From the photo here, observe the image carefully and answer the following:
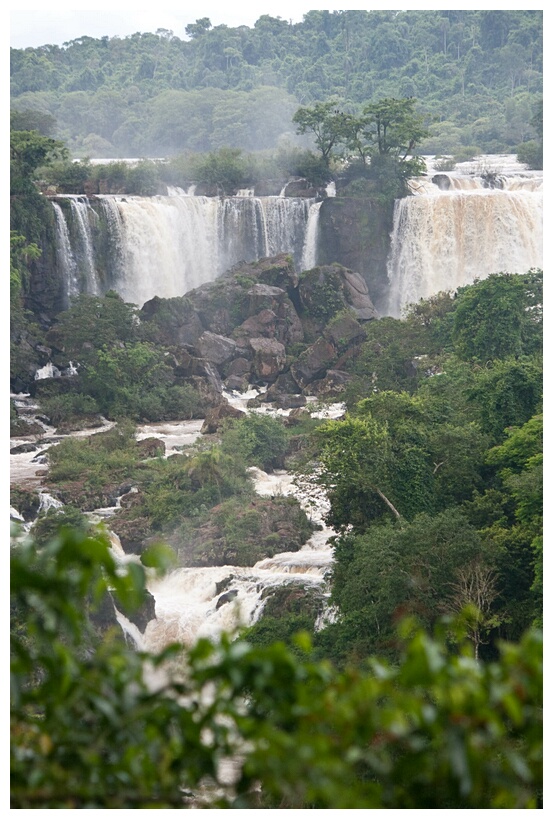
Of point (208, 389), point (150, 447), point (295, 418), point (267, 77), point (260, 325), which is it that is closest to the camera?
point (150, 447)

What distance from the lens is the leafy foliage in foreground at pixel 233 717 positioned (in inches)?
43.7

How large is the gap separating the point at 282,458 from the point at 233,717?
26.6ft

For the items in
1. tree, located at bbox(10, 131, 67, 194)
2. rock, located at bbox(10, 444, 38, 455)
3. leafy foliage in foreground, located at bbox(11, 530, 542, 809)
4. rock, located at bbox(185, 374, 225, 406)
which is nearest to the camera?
leafy foliage in foreground, located at bbox(11, 530, 542, 809)

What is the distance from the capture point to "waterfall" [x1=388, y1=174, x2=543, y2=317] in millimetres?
13828

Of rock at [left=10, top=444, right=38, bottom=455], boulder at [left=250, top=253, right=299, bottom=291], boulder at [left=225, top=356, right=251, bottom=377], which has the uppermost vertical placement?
boulder at [left=250, top=253, right=299, bottom=291]

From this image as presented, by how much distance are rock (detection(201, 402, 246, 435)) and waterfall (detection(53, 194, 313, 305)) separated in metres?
3.52

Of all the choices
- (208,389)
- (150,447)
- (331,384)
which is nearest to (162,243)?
(208,389)

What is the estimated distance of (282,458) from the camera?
9.32 metres

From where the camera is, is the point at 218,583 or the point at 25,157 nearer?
the point at 218,583

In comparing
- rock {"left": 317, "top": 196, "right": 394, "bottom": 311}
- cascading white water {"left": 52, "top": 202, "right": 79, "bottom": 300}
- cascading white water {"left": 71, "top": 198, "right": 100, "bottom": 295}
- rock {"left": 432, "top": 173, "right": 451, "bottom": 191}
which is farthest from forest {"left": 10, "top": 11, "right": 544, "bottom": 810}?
rock {"left": 432, "top": 173, "right": 451, "bottom": 191}

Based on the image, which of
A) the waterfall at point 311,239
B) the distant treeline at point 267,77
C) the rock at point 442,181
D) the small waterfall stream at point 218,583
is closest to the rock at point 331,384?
the small waterfall stream at point 218,583

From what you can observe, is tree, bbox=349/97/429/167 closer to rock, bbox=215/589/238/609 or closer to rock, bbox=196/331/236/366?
rock, bbox=196/331/236/366

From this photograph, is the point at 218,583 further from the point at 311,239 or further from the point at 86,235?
the point at 311,239

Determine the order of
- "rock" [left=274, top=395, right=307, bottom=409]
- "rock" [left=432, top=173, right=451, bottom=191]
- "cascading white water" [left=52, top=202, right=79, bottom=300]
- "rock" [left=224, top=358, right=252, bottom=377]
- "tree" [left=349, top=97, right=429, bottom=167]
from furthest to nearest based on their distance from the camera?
"rock" [left=432, top=173, right=451, bottom=191] → "tree" [left=349, top=97, right=429, bottom=167] → "cascading white water" [left=52, top=202, right=79, bottom=300] → "rock" [left=224, top=358, right=252, bottom=377] → "rock" [left=274, top=395, right=307, bottom=409]
